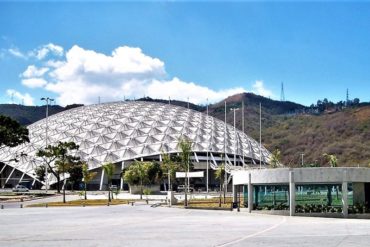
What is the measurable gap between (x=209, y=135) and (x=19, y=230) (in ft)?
264

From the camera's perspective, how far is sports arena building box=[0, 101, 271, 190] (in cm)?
9656

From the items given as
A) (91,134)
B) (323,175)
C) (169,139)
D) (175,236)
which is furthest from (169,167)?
(175,236)

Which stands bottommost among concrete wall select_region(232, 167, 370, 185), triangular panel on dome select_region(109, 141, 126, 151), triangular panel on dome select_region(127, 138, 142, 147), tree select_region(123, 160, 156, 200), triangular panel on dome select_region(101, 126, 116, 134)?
concrete wall select_region(232, 167, 370, 185)

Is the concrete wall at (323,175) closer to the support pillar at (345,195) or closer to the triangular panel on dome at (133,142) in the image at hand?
the support pillar at (345,195)

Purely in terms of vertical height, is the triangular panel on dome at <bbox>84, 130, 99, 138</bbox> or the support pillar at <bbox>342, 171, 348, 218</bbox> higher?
the triangular panel on dome at <bbox>84, 130, 99, 138</bbox>

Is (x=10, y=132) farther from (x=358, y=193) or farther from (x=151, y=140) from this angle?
(x=358, y=193)

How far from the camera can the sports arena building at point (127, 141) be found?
317ft

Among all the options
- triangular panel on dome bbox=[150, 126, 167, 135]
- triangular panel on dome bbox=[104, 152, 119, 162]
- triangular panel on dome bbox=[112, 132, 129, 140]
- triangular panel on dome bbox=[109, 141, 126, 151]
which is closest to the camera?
triangular panel on dome bbox=[104, 152, 119, 162]

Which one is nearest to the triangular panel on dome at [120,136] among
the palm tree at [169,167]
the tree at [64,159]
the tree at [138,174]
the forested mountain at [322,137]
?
the tree at [64,159]

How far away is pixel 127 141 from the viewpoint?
99.8m

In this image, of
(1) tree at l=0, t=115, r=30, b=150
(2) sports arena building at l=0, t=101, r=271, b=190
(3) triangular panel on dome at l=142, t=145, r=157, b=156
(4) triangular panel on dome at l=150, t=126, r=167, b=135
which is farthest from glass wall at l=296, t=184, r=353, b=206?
(4) triangular panel on dome at l=150, t=126, r=167, b=135

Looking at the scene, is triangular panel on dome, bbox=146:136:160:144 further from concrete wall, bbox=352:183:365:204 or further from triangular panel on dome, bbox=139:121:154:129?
concrete wall, bbox=352:183:365:204

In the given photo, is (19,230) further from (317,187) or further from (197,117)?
(197,117)

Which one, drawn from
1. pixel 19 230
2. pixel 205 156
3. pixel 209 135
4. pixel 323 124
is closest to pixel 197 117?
pixel 209 135
